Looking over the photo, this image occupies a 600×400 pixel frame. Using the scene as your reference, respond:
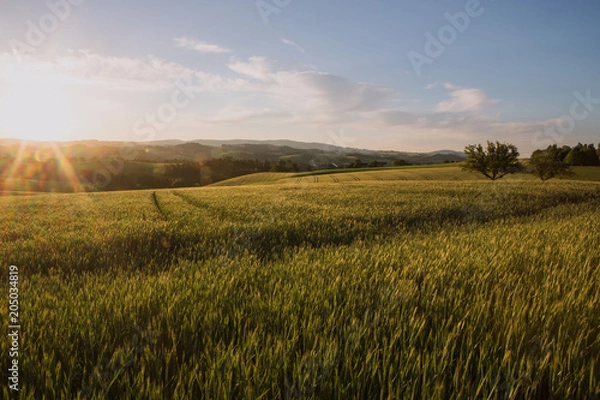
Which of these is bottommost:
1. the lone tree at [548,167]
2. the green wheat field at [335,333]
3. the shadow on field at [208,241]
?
the shadow on field at [208,241]

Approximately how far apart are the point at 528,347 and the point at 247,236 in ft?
22.1

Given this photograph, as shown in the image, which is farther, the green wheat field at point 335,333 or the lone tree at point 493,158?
the lone tree at point 493,158

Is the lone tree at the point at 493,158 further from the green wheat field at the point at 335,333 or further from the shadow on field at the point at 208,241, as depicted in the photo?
the green wheat field at the point at 335,333

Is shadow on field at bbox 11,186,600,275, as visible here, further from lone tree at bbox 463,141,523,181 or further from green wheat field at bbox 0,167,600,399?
lone tree at bbox 463,141,523,181

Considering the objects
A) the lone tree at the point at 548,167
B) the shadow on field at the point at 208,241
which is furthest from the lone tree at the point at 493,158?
the shadow on field at the point at 208,241

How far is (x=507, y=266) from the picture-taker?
373 centimetres

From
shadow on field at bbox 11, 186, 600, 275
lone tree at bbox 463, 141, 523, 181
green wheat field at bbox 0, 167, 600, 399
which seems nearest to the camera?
green wheat field at bbox 0, 167, 600, 399
